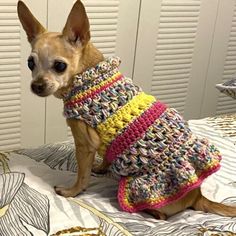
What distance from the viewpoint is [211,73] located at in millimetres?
2400

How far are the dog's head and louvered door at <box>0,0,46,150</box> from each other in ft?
2.10

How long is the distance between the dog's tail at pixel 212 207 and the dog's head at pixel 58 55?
45 centimetres

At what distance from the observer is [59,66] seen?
1.07m

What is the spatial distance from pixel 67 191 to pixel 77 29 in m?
0.40

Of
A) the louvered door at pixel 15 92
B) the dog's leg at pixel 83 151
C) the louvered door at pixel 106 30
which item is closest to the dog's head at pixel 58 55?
the dog's leg at pixel 83 151

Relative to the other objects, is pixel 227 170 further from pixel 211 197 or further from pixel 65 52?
pixel 65 52

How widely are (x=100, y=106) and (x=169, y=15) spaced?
3.83ft

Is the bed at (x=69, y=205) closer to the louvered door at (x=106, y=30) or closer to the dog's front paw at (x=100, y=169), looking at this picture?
the dog's front paw at (x=100, y=169)

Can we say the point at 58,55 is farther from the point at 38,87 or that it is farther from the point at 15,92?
the point at 15,92

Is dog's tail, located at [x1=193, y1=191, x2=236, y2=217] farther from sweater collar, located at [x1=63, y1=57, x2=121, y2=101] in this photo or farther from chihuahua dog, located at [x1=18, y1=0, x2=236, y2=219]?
sweater collar, located at [x1=63, y1=57, x2=121, y2=101]

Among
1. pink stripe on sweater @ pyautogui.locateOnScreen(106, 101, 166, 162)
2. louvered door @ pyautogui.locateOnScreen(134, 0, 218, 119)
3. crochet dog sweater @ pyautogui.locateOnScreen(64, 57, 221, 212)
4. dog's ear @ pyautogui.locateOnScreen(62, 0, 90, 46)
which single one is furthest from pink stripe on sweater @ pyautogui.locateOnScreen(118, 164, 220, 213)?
louvered door @ pyautogui.locateOnScreen(134, 0, 218, 119)

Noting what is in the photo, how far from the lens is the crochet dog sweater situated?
1.07 metres

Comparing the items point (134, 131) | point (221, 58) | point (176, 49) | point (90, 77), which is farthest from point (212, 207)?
point (221, 58)

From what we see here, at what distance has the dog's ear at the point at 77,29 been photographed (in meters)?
1.06
